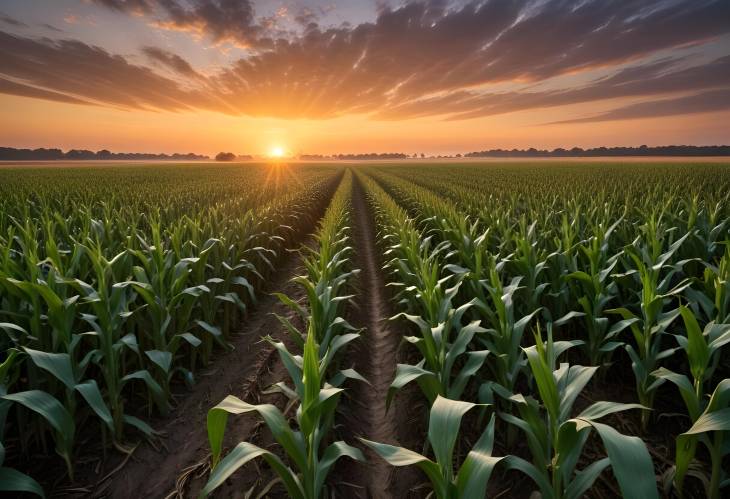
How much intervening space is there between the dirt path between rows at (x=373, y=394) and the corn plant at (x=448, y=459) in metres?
1.14

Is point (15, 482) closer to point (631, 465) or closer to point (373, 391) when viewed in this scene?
point (373, 391)

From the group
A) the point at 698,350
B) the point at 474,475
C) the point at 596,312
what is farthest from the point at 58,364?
the point at 596,312

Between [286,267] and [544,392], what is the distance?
811 cm

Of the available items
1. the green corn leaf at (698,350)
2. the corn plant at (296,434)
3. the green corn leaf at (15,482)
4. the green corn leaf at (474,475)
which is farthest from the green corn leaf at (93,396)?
the green corn leaf at (698,350)

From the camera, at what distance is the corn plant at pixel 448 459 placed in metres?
1.70

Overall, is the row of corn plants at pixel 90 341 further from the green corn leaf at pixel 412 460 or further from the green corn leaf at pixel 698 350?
the green corn leaf at pixel 698 350

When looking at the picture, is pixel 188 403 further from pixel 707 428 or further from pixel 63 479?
pixel 707 428

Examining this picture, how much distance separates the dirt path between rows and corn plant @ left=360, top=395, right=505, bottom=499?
1135mm

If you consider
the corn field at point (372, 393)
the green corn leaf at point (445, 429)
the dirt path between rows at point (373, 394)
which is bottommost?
the dirt path between rows at point (373, 394)

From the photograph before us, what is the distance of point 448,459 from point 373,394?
2353 millimetres

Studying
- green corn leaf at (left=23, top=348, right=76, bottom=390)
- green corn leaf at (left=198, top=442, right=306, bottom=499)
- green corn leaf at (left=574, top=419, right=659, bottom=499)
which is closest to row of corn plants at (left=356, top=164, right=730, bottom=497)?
green corn leaf at (left=574, top=419, right=659, bottom=499)

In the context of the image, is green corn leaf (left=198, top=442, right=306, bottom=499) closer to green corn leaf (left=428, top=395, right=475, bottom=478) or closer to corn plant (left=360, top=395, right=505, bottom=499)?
corn plant (left=360, top=395, right=505, bottom=499)

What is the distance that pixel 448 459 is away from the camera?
70.4 inches

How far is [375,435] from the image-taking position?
339cm
